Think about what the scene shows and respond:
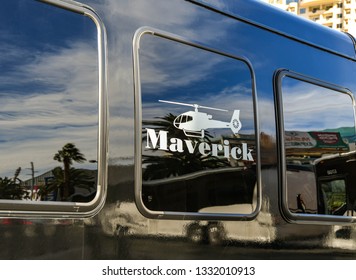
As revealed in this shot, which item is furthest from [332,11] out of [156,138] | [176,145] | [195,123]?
[156,138]

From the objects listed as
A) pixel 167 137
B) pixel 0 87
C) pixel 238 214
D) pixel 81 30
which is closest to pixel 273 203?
pixel 238 214

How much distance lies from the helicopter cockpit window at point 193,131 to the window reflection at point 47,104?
0.33 meters

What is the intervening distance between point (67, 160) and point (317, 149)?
2.20 m

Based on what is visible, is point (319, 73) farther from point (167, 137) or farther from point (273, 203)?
point (167, 137)

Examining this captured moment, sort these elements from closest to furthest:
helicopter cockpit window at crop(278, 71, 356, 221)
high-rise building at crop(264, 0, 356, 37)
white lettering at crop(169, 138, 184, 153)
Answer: white lettering at crop(169, 138, 184, 153) → helicopter cockpit window at crop(278, 71, 356, 221) → high-rise building at crop(264, 0, 356, 37)

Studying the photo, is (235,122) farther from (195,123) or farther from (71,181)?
(71,181)

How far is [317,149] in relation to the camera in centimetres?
441

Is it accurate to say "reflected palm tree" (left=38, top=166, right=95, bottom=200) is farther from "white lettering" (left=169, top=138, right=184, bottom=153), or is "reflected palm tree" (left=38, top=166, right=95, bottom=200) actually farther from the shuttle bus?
"white lettering" (left=169, top=138, right=184, bottom=153)

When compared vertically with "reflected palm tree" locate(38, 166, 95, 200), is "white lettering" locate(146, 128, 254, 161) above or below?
above

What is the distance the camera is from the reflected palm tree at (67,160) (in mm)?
2865

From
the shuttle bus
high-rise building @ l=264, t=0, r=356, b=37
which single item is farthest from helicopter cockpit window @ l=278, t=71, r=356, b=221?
high-rise building @ l=264, t=0, r=356, b=37

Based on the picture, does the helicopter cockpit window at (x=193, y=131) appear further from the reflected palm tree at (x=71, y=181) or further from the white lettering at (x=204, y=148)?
the reflected palm tree at (x=71, y=181)

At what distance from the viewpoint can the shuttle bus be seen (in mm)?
2801

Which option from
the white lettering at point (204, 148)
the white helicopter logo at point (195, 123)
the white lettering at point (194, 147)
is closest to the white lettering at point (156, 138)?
the white lettering at point (194, 147)
